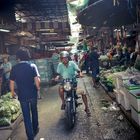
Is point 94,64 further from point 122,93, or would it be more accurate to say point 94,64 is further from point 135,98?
point 135,98

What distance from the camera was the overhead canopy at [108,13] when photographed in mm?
8493

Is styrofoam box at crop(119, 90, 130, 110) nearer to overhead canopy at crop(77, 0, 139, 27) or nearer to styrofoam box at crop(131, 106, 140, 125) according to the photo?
styrofoam box at crop(131, 106, 140, 125)

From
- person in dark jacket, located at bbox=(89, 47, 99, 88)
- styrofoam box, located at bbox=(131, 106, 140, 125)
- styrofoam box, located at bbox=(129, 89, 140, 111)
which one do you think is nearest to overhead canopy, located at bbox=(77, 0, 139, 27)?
styrofoam box, located at bbox=(129, 89, 140, 111)

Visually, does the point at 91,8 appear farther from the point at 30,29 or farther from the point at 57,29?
the point at 57,29

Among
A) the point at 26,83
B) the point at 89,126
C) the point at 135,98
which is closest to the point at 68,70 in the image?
the point at 89,126

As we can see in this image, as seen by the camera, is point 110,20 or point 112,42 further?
point 112,42

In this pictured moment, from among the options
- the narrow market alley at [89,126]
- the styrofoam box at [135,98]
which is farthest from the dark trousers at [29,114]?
the styrofoam box at [135,98]

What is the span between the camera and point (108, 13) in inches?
402

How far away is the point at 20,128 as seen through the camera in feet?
31.3

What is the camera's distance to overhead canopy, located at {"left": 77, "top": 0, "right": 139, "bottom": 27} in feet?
27.9

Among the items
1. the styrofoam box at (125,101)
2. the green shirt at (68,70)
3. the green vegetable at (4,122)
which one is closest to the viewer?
the green vegetable at (4,122)

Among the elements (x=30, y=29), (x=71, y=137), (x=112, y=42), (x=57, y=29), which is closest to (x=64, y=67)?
(x=71, y=137)

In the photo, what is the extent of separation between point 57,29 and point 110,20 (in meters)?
13.8

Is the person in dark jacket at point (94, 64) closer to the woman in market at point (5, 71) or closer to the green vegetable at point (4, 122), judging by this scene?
the woman in market at point (5, 71)
